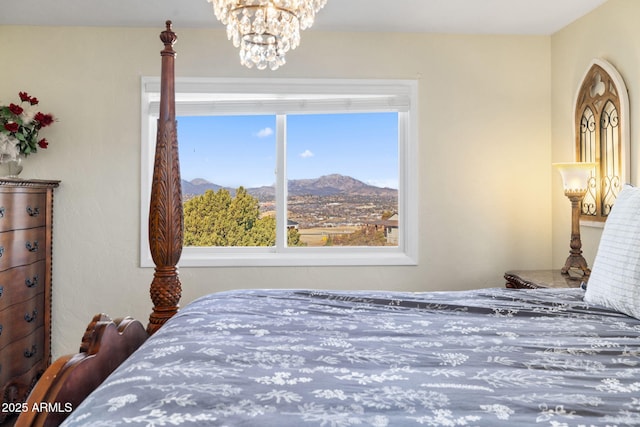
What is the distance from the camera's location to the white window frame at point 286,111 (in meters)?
3.22

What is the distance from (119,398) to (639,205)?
1.68 meters

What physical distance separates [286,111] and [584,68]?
1.84 meters

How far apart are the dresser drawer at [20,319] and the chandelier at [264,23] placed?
1.84m

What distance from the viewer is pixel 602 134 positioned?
2789 millimetres

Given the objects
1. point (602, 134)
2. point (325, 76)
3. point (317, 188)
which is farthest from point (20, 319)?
point (602, 134)

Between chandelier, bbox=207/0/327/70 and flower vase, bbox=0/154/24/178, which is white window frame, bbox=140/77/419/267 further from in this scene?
chandelier, bbox=207/0/327/70

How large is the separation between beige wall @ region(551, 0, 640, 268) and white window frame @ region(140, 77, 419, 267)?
3.03 feet

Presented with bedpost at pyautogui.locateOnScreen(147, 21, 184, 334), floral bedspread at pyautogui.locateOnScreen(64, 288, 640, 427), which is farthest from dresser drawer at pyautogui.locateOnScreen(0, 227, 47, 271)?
floral bedspread at pyautogui.locateOnScreen(64, 288, 640, 427)

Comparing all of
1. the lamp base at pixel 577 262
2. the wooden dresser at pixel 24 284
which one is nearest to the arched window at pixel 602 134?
the lamp base at pixel 577 262

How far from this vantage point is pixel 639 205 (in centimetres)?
169

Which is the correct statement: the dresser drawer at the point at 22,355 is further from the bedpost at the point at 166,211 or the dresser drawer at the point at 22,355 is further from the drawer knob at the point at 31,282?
the bedpost at the point at 166,211

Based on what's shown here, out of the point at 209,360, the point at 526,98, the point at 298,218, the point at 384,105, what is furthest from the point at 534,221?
the point at 209,360

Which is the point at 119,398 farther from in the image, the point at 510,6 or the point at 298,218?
the point at 510,6

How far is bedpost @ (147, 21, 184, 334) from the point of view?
1723mm
